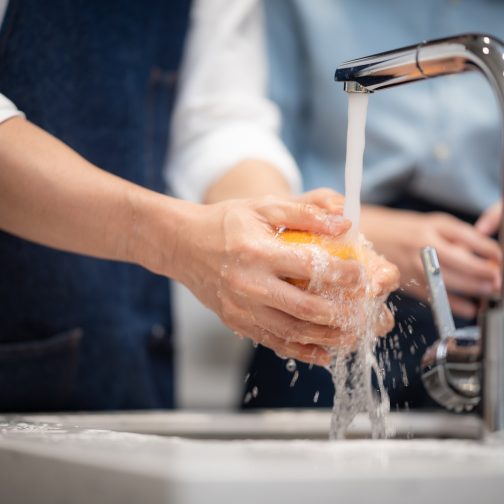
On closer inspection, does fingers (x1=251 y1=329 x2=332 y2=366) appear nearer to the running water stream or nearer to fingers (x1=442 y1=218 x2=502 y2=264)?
the running water stream

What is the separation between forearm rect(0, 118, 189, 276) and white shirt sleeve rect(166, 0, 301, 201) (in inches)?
13.0

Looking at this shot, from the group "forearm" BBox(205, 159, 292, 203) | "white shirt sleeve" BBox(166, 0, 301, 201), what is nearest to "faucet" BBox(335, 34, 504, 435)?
"forearm" BBox(205, 159, 292, 203)

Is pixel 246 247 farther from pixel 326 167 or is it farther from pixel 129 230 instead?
pixel 326 167

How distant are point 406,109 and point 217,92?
0.72 ft

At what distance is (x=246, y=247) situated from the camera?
58 centimetres

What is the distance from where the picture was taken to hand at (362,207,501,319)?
3.02 ft

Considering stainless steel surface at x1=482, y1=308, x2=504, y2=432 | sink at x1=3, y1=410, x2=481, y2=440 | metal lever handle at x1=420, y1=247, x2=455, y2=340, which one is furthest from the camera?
sink at x1=3, y1=410, x2=481, y2=440

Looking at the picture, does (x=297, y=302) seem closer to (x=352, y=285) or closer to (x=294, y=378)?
(x=352, y=285)

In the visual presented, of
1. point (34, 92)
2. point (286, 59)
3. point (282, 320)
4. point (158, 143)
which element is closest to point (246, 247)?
point (282, 320)

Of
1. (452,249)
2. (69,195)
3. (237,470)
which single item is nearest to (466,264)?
(452,249)

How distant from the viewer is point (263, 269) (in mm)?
582

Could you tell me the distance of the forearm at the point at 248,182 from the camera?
888mm

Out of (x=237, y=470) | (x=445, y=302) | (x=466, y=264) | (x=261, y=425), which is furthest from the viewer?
(x=466, y=264)

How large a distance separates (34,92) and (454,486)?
54 cm
